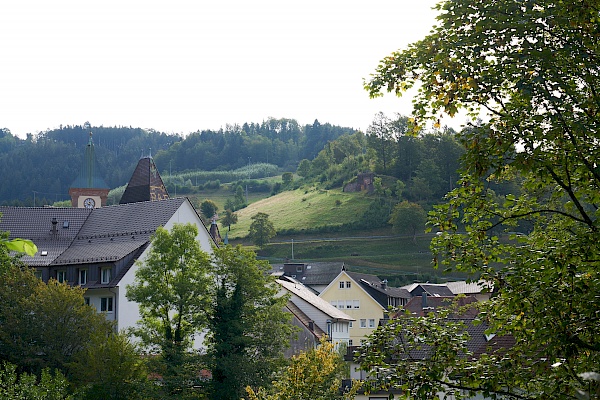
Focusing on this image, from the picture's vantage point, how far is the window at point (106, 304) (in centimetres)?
5972

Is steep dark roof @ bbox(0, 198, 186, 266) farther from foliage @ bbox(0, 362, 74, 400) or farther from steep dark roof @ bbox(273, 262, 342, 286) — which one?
steep dark roof @ bbox(273, 262, 342, 286)

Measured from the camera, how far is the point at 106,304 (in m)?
60.0

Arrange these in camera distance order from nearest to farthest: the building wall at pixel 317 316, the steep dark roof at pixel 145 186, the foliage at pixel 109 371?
the foliage at pixel 109 371, the building wall at pixel 317 316, the steep dark roof at pixel 145 186

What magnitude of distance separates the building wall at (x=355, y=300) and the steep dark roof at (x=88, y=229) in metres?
36.3

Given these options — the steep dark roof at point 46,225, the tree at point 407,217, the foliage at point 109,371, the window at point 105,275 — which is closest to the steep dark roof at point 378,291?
the tree at point 407,217

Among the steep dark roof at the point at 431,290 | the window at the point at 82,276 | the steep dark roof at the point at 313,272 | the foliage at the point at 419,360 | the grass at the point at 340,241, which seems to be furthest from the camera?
the grass at the point at 340,241

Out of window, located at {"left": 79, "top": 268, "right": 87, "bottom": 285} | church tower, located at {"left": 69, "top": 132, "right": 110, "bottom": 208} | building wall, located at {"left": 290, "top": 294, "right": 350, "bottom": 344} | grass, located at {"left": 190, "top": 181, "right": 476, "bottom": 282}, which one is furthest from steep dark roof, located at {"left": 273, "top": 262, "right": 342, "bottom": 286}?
window, located at {"left": 79, "top": 268, "right": 87, "bottom": 285}

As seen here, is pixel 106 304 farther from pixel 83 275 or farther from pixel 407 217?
pixel 407 217

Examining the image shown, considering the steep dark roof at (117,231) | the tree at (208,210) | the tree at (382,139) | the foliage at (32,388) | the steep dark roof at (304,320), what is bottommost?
the foliage at (32,388)

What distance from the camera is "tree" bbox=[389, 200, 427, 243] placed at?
14650 centimetres

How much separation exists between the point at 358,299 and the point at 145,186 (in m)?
32.3

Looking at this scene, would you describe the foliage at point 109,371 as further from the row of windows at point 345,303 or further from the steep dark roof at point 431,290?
the steep dark roof at point 431,290

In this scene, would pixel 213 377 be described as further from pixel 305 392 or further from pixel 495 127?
pixel 495 127

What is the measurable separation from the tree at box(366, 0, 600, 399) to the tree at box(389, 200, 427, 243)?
13095 centimetres
